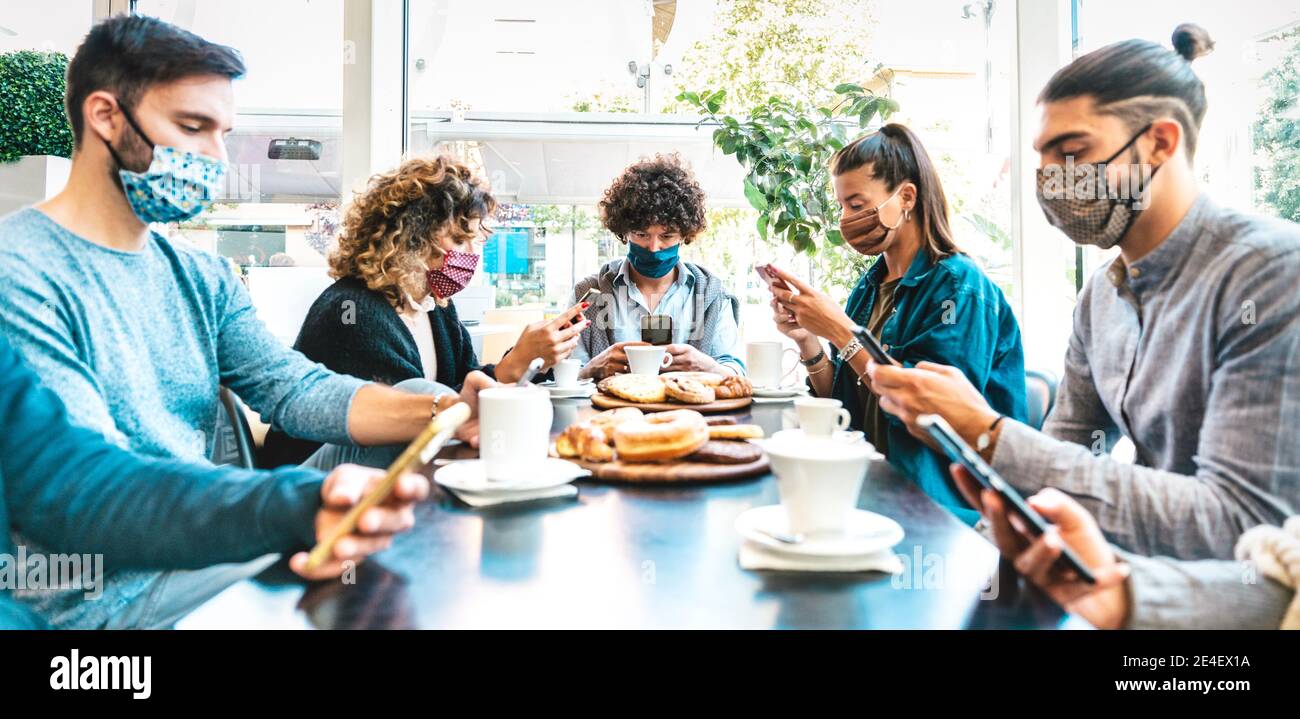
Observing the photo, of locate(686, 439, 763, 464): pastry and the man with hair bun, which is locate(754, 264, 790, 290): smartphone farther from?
locate(686, 439, 763, 464): pastry

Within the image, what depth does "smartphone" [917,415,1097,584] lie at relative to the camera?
0.70 metres

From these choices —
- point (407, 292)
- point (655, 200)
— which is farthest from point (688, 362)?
point (655, 200)

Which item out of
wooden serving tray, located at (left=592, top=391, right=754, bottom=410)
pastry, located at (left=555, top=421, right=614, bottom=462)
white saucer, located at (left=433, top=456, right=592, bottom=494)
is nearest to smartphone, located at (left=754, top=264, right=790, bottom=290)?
wooden serving tray, located at (left=592, top=391, right=754, bottom=410)

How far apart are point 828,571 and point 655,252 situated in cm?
267

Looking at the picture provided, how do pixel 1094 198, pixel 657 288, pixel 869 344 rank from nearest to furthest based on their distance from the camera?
pixel 869 344
pixel 1094 198
pixel 657 288

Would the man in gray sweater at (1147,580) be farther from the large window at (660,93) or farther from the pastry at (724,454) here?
the large window at (660,93)

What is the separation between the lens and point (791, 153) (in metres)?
3.91

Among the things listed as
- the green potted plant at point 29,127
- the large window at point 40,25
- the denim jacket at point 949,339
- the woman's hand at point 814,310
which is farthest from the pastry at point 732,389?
the large window at point 40,25

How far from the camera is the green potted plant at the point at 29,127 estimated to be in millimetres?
2475

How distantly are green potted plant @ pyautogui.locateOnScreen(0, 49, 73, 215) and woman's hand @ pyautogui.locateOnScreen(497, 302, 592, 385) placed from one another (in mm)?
1595

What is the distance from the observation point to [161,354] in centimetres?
147

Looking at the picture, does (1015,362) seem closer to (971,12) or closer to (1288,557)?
(1288,557)

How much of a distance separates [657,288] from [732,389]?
1443 mm

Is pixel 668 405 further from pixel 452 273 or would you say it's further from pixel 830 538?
pixel 830 538
